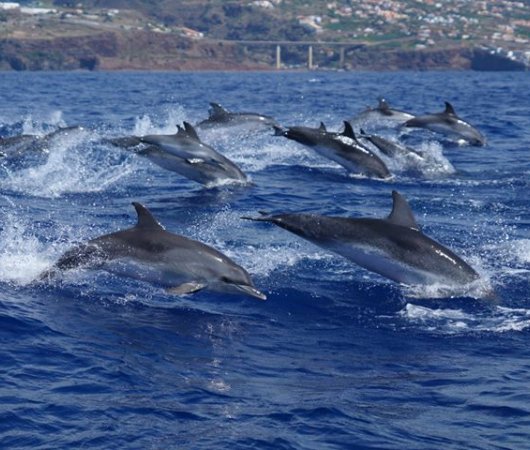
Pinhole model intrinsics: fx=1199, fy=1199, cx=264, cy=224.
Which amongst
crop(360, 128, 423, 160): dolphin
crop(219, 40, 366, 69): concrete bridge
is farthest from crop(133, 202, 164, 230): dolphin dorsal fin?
crop(219, 40, 366, 69): concrete bridge

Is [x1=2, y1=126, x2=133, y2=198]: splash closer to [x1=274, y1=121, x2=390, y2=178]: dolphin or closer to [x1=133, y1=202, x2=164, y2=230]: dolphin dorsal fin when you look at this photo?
[x1=274, y1=121, x2=390, y2=178]: dolphin

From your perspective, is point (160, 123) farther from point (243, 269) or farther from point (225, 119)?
point (243, 269)

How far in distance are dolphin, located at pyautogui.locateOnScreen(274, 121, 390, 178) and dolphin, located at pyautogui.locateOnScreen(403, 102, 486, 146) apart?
722 centimetres

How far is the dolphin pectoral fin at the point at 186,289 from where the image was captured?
12.3m

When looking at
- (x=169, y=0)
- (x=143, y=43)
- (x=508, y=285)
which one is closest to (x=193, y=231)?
(x=508, y=285)

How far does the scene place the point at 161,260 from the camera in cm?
1298

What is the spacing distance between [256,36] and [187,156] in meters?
159

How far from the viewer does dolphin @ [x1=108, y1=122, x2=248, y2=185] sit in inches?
832

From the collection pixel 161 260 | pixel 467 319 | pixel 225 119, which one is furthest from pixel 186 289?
pixel 225 119

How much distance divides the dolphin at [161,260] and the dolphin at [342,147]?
375 inches

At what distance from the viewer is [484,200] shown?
68.9ft

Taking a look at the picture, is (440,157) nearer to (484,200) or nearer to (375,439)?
(484,200)

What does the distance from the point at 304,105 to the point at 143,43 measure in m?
102

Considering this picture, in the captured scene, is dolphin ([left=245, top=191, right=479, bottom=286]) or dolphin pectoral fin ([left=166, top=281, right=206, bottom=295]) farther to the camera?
dolphin ([left=245, top=191, right=479, bottom=286])
